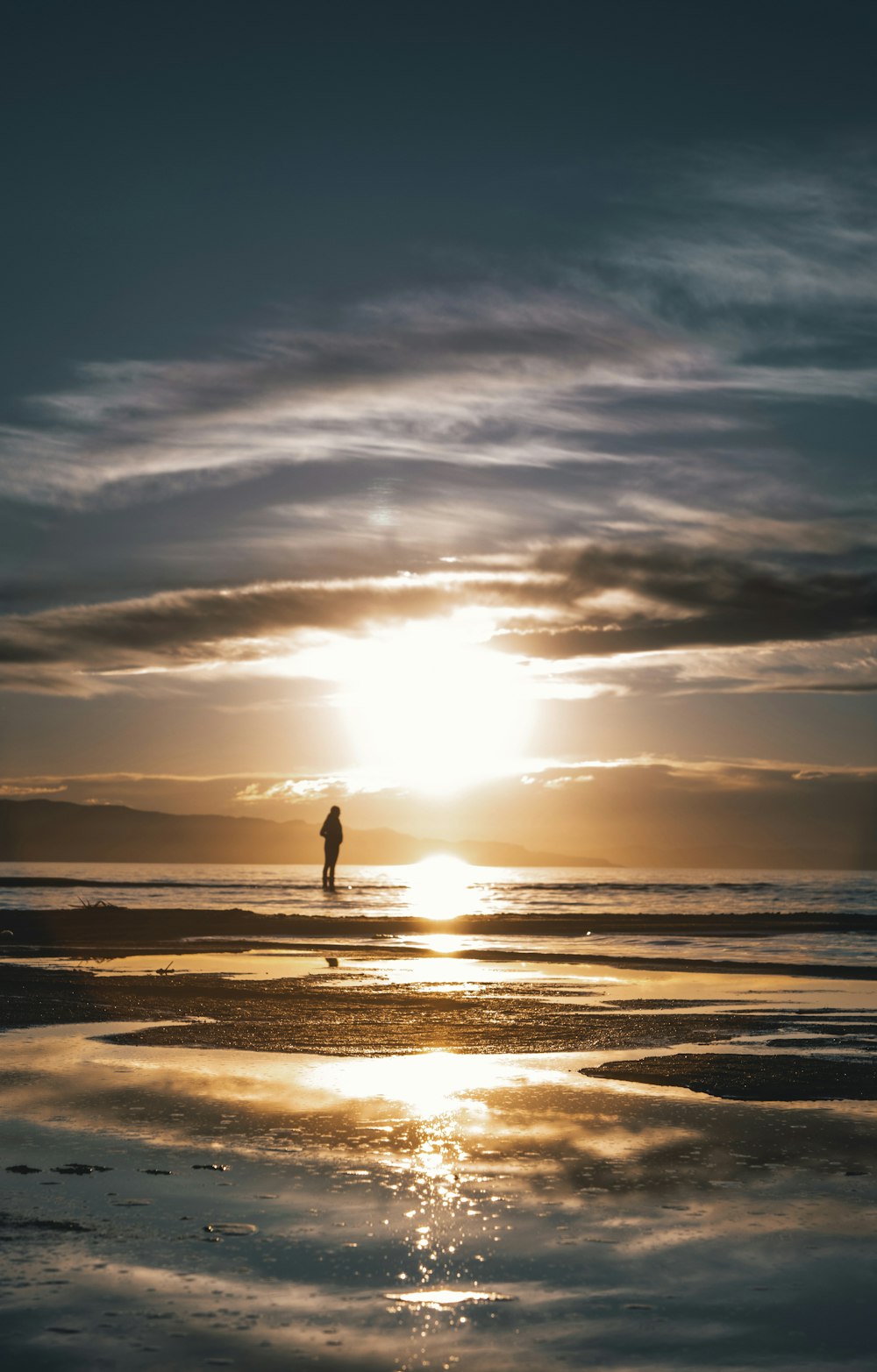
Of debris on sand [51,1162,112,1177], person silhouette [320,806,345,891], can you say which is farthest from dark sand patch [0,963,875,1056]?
person silhouette [320,806,345,891]

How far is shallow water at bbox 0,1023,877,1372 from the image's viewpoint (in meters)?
4.17

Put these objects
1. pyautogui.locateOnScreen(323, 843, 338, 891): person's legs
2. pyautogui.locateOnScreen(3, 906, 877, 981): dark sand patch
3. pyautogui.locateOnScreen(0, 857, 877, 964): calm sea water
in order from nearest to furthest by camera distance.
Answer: pyautogui.locateOnScreen(3, 906, 877, 981): dark sand patch
pyautogui.locateOnScreen(0, 857, 877, 964): calm sea water
pyautogui.locateOnScreen(323, 843, 338, 891): person's legs

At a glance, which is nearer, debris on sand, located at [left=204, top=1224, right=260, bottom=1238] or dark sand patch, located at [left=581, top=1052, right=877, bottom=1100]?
debris on sand, located at [left=204, top=1224, right=260, bottom=1238]

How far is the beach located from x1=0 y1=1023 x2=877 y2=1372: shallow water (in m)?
0.02

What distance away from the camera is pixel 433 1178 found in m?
6.23

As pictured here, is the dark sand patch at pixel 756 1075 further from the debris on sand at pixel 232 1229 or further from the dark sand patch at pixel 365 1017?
the debris on sand at pixel 232 1229

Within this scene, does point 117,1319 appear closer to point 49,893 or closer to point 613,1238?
point 613,1238

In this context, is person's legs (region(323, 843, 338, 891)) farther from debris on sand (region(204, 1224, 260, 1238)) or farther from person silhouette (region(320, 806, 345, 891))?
debris on sand (region(204, 1224, 260, 1238))

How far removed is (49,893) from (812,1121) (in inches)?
1725

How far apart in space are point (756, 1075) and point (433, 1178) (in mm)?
3980

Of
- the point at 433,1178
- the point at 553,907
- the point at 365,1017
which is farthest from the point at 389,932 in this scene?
the point at 433,1178

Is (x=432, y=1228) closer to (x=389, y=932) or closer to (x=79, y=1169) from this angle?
(x=79, y=1169)

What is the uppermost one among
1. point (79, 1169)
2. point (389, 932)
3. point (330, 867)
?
point (330, 867)

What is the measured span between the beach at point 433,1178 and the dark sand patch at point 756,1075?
5 centimetres
